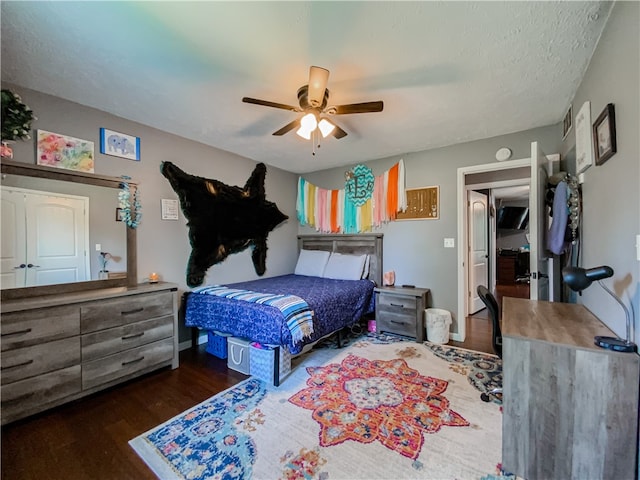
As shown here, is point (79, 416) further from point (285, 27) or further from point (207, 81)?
point (285, 27)

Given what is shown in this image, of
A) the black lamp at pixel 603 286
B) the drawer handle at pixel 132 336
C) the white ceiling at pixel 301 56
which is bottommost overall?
the drawer handle at pixel 132 336

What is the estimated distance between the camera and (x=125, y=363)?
2.22 m

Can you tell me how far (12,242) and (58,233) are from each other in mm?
263

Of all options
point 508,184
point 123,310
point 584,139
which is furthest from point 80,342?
point 508,184

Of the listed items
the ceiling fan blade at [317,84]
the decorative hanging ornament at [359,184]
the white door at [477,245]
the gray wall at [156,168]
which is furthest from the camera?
the white door at [477,245]

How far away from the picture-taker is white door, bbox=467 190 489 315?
4.30 meters

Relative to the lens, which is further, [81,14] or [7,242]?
[7,242]

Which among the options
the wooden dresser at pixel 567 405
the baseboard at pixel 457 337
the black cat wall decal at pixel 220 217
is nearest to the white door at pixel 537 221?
the wooden dresser at pixel 567 405

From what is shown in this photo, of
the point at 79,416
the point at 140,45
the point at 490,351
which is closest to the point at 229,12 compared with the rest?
the point at 140,45

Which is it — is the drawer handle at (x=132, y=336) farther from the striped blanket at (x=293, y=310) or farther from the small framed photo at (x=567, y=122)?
the small framed photo at (x=567, y=122)

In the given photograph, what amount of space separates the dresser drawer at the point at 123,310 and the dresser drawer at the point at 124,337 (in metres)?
0.04

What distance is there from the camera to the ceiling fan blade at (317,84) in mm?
1581

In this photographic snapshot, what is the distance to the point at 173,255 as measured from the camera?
117 inches

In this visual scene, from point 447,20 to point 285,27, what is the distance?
0.87 meters
